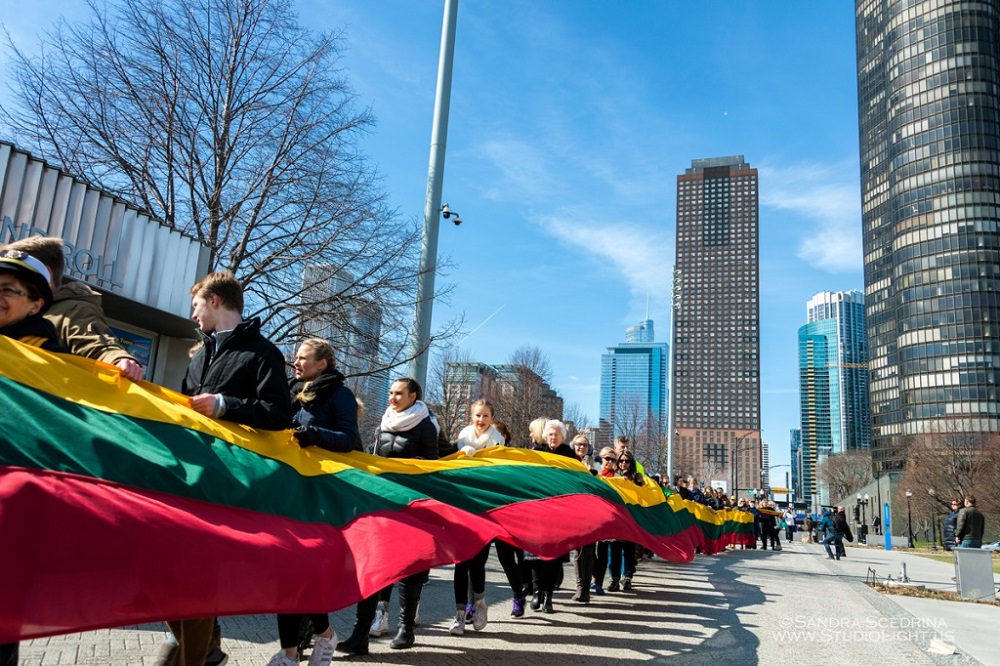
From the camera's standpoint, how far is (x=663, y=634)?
282 inches

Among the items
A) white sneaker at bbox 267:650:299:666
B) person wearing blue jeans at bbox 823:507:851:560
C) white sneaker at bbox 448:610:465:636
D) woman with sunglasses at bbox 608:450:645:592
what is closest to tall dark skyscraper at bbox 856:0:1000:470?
person wearing blue jeans at bbox 823:507:851:560

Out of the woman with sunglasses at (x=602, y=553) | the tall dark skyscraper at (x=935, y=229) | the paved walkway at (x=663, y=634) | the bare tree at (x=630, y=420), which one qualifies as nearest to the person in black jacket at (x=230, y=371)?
the paved walkway at (x=663, y=634)

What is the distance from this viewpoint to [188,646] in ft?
12.4

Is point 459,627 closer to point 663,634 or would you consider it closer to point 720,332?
point 663,634

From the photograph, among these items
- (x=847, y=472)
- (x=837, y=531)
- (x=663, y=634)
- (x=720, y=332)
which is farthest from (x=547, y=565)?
(x=720, y=332)

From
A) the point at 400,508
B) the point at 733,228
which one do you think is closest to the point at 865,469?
the point at 733,228

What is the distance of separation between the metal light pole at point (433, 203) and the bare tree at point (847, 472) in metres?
122

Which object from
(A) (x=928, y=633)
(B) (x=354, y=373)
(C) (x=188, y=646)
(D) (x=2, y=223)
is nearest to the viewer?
(C) (x=188, y=646)

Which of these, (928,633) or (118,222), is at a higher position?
(118,222)

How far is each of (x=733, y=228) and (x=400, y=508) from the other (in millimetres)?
202206

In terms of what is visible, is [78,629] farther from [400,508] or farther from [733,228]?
[733,228]

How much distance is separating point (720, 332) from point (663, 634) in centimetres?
18778

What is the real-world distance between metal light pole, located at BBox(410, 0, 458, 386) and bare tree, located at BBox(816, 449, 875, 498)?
122 metres

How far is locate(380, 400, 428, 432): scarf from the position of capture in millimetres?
6691
